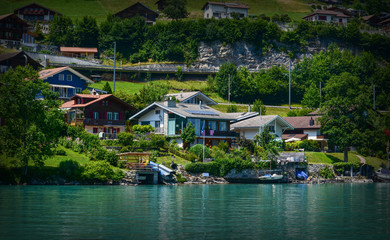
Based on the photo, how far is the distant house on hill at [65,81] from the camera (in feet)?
286

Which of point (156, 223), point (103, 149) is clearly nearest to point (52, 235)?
point (156, 223)

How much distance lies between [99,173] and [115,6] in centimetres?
12676

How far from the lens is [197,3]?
586ft

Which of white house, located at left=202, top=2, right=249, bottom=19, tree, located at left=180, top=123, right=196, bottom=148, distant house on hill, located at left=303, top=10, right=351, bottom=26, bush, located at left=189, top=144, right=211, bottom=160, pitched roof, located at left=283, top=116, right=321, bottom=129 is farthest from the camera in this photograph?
distant house on hill, located at left=303, top=10, right=351, bottom=26

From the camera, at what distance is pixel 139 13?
5969 inches

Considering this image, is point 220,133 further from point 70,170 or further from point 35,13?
point 35,13

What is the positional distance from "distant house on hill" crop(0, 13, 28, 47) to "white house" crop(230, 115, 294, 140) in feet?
200

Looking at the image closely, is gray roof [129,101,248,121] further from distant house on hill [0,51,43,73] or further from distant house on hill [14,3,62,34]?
distant house on hill [14,3,62,34]

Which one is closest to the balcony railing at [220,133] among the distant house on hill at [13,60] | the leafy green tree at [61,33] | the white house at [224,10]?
the distant house on hill at [13,60]

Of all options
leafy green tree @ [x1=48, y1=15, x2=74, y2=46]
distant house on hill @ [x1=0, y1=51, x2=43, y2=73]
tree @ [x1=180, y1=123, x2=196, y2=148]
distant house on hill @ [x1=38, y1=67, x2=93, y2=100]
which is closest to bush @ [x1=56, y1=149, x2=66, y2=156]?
tree @ [x1=180, y1=123, x2=196, y2=148]

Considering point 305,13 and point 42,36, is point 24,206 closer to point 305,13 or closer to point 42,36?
point 42,36

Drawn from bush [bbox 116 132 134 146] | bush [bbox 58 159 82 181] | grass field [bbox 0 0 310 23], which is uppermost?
grass field [bbox 0 0 310 23]

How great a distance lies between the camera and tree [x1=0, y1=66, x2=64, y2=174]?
166 feet

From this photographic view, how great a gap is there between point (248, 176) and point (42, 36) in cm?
8498
